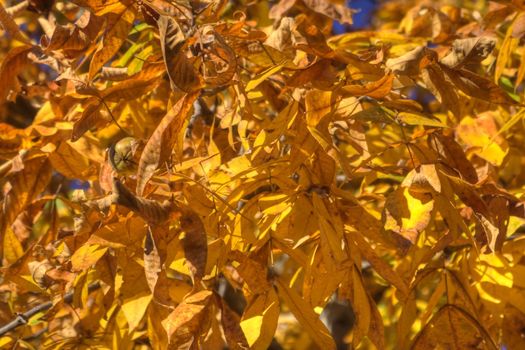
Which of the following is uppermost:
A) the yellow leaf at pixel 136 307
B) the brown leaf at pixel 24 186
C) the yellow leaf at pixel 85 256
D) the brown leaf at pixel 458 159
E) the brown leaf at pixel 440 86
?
the brown leaf at pixel 440 86

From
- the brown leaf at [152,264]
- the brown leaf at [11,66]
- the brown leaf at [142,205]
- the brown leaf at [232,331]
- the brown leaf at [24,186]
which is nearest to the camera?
the brown leaf at [142,205]

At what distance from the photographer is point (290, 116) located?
3.53ft

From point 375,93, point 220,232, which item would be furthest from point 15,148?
point 375,93

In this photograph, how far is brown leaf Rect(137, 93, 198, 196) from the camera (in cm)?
88

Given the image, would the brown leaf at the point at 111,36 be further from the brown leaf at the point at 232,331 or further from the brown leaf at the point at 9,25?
the brown leaf at the point at 232,331

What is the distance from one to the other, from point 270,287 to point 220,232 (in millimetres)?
117

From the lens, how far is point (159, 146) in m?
0.88

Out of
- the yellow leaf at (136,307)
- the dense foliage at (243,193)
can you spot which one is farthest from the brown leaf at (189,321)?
the yellow leaf at (136,307)

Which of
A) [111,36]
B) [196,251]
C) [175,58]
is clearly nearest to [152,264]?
[196,251]

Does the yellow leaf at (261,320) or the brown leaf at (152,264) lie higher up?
the brown leaf at (152,264)

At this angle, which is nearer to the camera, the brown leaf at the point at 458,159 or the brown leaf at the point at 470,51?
the brown leaf at the point at 470,51

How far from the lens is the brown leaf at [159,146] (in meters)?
0.88

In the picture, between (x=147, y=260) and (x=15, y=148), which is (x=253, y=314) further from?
(x=15, y=148)

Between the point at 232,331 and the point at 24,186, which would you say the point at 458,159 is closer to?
the point at 232,331
